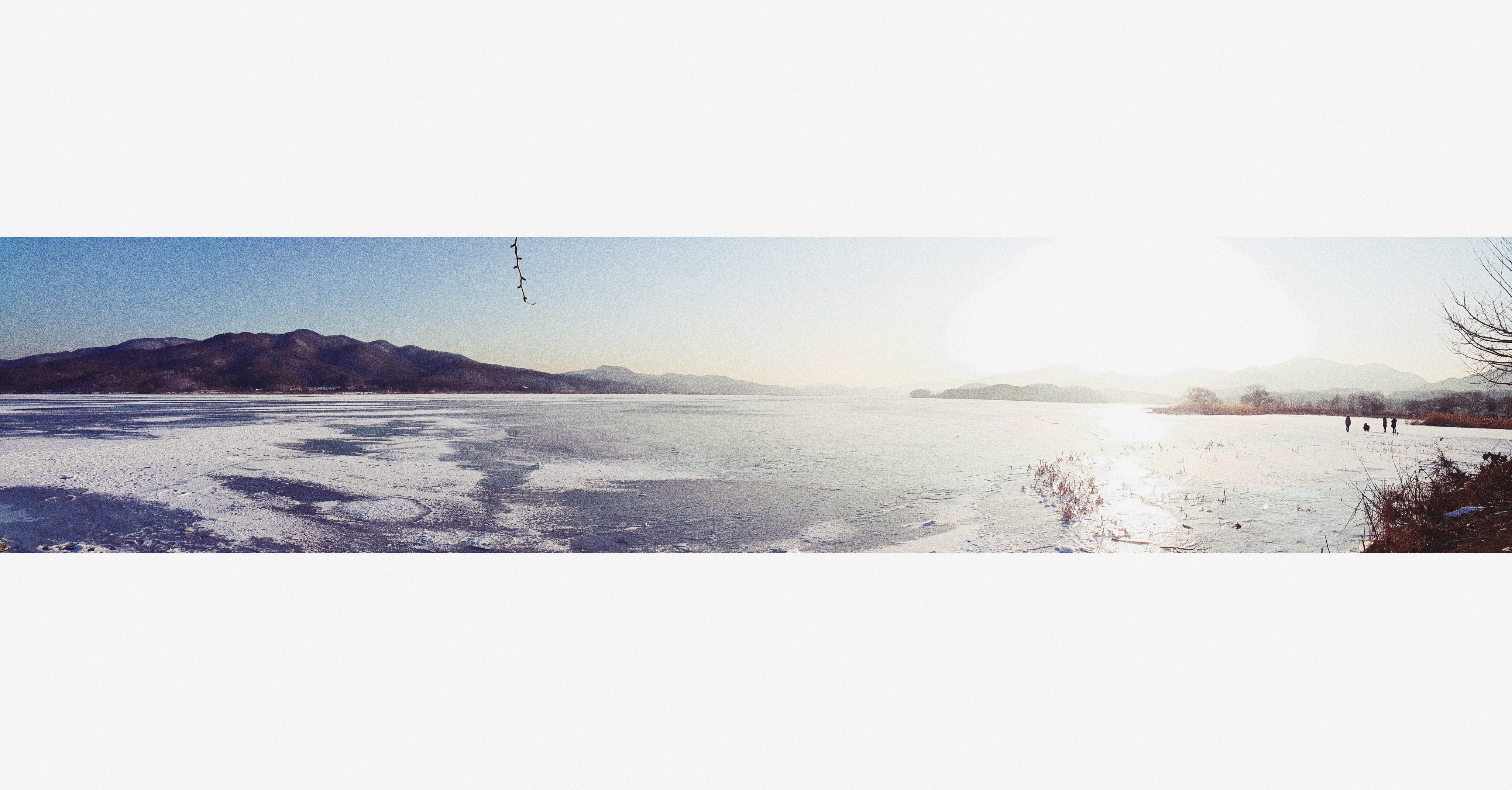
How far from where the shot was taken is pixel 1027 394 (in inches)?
216

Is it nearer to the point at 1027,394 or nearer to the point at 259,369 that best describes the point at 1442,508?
the point at 1027,394

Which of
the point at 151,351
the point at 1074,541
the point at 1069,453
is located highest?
the point at 151,351

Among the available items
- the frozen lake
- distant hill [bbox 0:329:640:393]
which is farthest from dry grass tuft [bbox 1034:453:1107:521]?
distant hill [bbox 0:329:640:393]

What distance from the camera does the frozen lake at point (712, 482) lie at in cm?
370

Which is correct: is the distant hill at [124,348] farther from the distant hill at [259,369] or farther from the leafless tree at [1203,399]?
the leafless tree at [1203,399]

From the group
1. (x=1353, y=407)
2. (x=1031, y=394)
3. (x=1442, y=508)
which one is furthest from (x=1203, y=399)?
(x=1442, y=508)

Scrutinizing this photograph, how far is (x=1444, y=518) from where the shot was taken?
153 inches

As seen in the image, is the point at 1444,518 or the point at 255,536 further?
the point at 1444,518

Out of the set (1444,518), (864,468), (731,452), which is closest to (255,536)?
(731,452)

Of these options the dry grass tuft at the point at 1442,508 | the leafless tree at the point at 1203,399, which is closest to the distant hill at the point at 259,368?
the leafless tree at the point at 1203,399

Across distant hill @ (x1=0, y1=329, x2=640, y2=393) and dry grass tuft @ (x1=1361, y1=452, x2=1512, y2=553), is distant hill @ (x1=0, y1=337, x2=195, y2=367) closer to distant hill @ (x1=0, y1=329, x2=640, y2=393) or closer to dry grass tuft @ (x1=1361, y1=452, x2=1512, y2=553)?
distant hill @ (x1=0, y1=329, x2=640, y2=393)

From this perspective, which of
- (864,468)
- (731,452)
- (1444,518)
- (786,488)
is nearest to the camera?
(1444,518)

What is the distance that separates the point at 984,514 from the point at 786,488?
1.52m

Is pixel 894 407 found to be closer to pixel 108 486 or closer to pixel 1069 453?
pixel 1069 453
